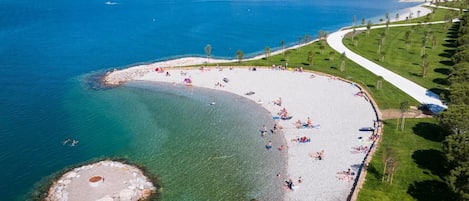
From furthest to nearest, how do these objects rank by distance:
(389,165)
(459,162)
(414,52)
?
(414,52) → (389,165) → (459,162)

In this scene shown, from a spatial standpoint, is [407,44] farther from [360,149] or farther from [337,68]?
[360,149]

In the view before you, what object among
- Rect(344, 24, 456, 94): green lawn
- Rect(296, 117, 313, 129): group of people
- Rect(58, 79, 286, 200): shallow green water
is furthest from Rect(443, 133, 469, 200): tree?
Rect(344, 24, 456, 94): green lawn

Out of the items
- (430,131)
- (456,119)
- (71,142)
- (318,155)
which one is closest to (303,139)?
(318,155)

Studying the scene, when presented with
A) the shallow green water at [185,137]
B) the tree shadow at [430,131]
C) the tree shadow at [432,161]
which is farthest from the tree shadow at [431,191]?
the shallow green water at [185,137]

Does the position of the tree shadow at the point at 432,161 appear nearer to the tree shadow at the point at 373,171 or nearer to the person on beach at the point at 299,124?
the tree shadow at the point at 373,171

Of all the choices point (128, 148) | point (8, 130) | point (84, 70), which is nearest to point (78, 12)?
point (84, 70)

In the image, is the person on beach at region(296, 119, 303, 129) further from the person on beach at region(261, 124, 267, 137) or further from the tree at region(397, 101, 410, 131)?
the tree at region(397, 101, 410, 131)

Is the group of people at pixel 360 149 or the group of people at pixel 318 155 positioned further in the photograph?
the group of people at pixel 360 149
